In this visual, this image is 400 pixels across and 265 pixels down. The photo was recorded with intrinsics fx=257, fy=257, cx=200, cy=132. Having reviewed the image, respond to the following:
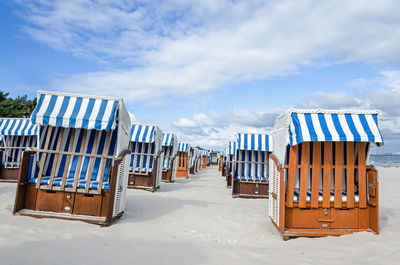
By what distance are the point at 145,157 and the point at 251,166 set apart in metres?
4.47

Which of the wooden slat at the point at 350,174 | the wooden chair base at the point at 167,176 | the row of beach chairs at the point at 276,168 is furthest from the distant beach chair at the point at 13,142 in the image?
the wooden slat at the point at 350,174

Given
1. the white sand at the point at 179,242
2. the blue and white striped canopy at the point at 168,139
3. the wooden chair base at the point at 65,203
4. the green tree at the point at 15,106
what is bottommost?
the white sand at the point at 179,242

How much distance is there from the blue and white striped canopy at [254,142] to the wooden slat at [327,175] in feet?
16.3

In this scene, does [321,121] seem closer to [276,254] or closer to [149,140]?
[276,254]

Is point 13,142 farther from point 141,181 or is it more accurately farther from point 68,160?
point 68,160

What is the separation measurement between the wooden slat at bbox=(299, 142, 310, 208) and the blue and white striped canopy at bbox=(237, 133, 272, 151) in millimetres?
4984

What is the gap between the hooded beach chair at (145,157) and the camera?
10250 millimetres

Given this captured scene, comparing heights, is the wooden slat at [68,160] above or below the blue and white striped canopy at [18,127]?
below

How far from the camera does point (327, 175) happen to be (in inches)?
180

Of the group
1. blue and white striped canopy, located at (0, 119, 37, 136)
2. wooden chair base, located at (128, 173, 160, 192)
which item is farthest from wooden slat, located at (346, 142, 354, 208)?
blue and white striped canopy, located at (0, 119, 37, 136)

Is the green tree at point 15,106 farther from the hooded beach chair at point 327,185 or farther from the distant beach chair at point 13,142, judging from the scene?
the hooded beach chair at point 327,185

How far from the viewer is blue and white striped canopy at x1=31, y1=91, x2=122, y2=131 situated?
15.6ft

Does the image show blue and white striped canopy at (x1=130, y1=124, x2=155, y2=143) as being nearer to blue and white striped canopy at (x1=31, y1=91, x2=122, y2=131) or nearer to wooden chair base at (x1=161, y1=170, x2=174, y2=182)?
wooden chair base at (x1=161, y1=170, x2=174, y2=182)

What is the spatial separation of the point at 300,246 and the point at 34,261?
137 inches
